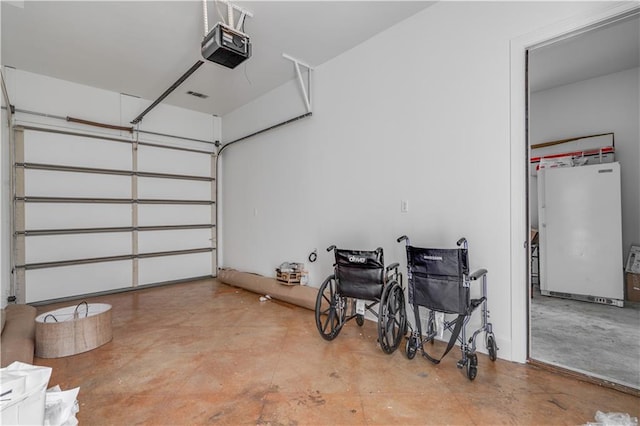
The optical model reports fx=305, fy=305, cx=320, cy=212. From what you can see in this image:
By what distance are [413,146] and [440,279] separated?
1508 mm

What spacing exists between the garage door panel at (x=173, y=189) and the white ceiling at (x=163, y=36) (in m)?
1.67

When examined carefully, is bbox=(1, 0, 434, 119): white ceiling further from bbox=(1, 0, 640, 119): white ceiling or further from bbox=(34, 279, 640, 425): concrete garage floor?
bbox=(34, 279, 640, 425): concrete garage floor

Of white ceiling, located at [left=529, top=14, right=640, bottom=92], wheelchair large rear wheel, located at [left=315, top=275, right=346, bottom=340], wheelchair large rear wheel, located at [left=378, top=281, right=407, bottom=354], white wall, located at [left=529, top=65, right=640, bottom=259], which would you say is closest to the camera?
wheelchair large rear wheel, located at [left=378, top=281, right=407, bottom=354]

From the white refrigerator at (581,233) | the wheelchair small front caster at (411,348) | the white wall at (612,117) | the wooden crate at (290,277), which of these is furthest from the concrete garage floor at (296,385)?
Answer: the white wall at (612,117)

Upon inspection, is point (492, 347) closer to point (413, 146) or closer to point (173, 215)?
point (413, 146)

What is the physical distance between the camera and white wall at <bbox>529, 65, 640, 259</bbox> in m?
4.40

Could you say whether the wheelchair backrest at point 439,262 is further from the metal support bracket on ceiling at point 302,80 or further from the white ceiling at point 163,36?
the metal support bracket on ceiling at point 302,80

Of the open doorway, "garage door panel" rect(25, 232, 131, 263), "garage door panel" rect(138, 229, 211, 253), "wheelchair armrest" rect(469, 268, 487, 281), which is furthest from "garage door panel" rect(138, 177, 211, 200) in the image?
the open doorway

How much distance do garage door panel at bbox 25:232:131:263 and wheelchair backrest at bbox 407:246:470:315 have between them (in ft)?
16.5

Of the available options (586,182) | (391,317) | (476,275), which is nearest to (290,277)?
(391,317)

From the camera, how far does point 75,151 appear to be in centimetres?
486

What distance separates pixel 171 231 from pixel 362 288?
4.48 meters

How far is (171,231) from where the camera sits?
19.3 ft

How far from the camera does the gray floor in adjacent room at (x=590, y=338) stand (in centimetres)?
248
